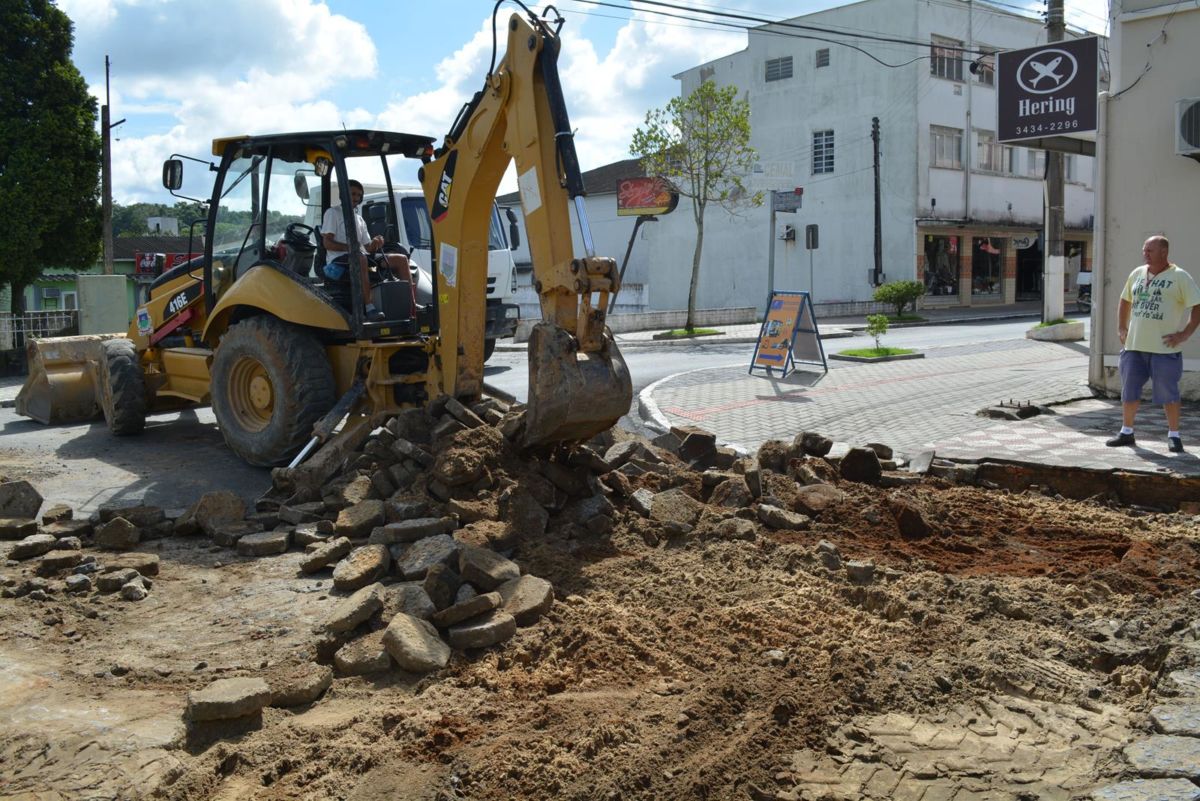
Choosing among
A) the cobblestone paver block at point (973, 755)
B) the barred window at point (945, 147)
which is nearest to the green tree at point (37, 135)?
the cobblestone paver block at point (973, 755)

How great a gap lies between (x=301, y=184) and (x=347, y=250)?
3.55ft

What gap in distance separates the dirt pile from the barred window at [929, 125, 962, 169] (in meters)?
33.3

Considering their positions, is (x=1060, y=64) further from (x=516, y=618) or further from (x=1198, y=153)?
(x=516, y=618)

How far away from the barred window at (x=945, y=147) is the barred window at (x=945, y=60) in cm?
195

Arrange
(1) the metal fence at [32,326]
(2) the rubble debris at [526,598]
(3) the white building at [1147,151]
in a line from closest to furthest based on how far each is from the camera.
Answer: (2) the rubble debris at [526,598] < (3) the white building at [1147,151] < (1) the metal fence at [32,326]

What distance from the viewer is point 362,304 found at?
8383 millimetres

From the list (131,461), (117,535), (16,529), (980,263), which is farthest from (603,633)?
(980,263)

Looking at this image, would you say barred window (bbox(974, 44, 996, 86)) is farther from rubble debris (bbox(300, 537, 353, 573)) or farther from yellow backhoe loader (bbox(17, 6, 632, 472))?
rubble debris (bbox(300, 537, 353, 573))

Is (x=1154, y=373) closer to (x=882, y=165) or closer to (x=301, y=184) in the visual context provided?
(x=301, y=184)

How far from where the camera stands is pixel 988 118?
131 feet

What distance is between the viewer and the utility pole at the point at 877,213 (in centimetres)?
3697

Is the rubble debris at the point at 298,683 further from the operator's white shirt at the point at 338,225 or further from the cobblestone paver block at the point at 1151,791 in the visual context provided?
the operator's white shirt at the point at 338,225

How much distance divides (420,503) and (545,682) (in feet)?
7.66

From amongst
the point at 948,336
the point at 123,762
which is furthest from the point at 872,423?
the point at 948,336
